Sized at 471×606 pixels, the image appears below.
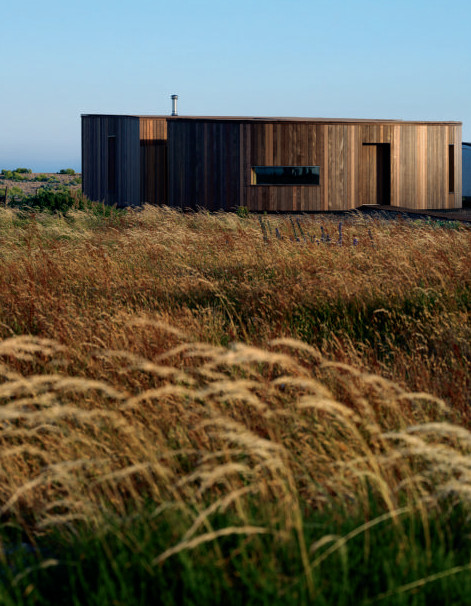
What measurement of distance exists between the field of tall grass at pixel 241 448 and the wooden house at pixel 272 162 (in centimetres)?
1952

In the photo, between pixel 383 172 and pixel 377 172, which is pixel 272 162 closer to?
pixel 377 172

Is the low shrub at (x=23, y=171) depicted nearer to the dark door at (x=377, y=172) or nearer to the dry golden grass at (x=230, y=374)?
the dark door at (x=377, y=172)

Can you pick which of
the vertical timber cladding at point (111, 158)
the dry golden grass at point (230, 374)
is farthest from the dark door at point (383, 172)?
the dry golden grass at point (230, 374)

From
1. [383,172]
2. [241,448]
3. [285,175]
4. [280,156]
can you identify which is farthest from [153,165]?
[241,448]

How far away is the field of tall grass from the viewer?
2258mm

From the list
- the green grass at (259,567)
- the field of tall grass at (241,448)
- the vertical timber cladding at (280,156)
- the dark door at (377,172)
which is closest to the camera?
the green grass at (259,567)

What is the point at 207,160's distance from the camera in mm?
27047

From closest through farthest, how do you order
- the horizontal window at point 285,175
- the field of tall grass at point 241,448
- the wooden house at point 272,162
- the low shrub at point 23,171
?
the field of tall grass at point 241,448 < the wooden house at point 272,162 < the horizontal window at point 285,175 < the low shrub at point 23,171

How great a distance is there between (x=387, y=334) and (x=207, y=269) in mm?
3343

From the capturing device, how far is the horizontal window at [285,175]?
27.1 metres

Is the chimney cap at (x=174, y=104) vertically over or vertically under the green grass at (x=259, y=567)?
over

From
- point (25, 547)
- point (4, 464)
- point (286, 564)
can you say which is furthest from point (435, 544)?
point (4, 464)

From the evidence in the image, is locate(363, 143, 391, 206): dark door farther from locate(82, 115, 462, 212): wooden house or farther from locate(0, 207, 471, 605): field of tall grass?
locate(0, 207, 471, 605): field of tall grass

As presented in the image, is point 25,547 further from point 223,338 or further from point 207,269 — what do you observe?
point 207,269
